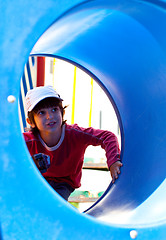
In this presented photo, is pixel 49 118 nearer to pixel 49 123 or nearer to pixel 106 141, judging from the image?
pixel 49 123

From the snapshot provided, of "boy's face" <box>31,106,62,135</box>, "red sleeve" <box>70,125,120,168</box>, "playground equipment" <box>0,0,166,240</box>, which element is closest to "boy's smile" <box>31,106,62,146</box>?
"boy's face" <box>31,106,62,135</box>

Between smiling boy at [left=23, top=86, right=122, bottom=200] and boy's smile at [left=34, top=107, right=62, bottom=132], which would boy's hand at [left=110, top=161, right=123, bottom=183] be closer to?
Result: smiling boy at [left=23, top=86, right=122, bottom=200]

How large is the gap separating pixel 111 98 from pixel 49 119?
288mm

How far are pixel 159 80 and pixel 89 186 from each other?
1.35 m

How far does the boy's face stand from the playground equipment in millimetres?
227

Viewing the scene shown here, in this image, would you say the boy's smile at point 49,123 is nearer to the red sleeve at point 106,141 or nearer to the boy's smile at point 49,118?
the boy's smile at point 49,118

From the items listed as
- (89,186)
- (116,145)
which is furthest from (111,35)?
(89,186)

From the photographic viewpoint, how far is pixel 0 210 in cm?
66

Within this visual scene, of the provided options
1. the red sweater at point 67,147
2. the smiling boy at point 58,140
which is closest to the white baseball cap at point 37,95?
the smiling boy at point 58,140

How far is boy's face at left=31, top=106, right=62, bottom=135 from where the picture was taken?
1384 mm

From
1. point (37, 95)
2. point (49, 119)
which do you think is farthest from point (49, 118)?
point (37, 95)

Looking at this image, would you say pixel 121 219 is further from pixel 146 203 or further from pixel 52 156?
pixel 52 156

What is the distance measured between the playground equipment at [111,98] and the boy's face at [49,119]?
23cm

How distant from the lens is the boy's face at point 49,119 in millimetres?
1384
